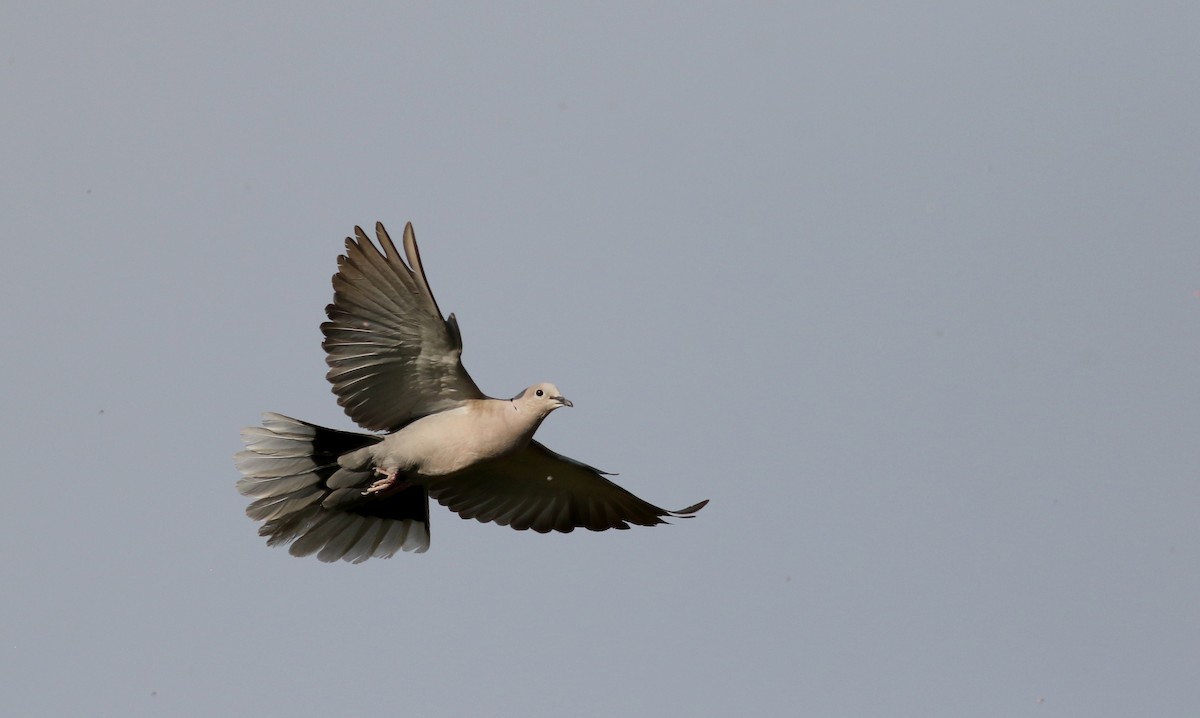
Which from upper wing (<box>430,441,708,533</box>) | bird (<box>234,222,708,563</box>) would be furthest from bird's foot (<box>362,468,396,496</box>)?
upper wing (<box>430,441,708,533</box>)

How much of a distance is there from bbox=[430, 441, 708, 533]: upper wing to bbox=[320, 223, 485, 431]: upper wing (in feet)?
2.63

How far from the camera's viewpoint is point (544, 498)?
1160cm

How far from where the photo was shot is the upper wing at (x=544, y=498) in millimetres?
11227

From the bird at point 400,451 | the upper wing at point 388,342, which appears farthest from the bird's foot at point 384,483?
the upper wing at point 388,342

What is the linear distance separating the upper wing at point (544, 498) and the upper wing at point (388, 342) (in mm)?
801

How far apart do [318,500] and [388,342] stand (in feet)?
4.63

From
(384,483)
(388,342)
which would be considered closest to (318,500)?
(384,483)

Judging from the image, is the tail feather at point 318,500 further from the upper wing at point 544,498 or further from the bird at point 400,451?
the upper wing at point 544,498

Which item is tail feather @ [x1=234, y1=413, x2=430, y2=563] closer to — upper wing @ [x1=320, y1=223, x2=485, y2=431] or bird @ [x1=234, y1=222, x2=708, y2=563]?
bird @ [x1=234, y1=222, x2=708, y2=563]

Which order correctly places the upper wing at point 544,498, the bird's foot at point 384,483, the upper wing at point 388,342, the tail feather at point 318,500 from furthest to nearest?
the upper wing at point 544,498, the tail feather at point 318,500, the bird's foot at point 384,483, the upper wing at point 388,342

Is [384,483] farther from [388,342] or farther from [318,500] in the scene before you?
[388,342]

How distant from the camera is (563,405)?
10055 mm

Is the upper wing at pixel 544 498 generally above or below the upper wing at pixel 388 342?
below

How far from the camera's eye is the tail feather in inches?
417
